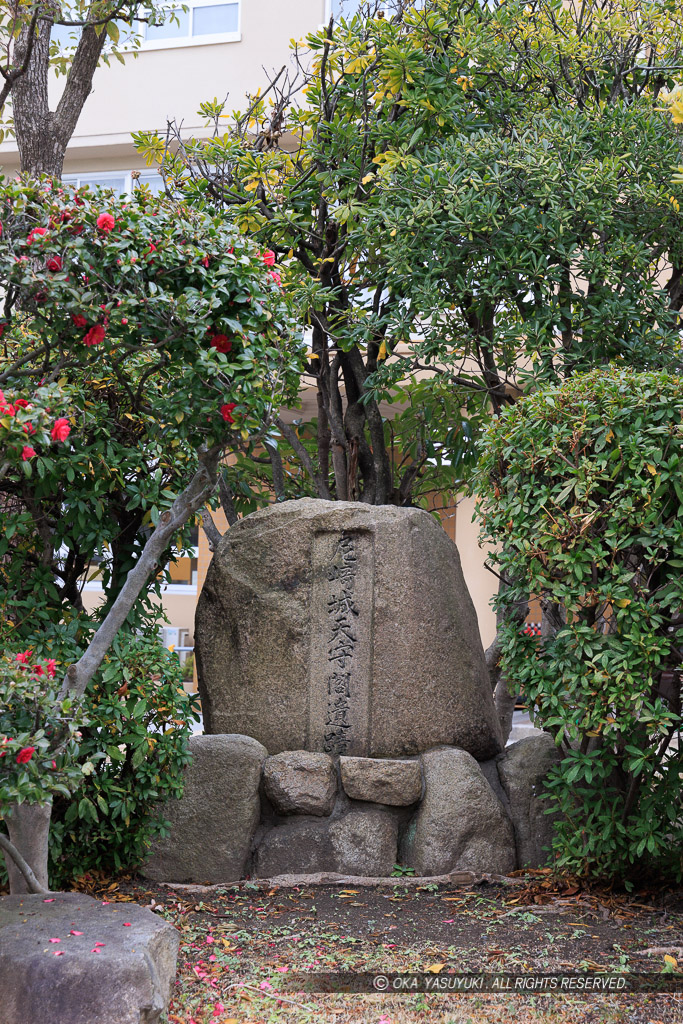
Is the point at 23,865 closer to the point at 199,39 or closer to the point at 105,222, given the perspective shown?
the point at 105,222

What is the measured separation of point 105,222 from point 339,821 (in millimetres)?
3700

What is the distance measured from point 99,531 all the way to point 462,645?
239cm

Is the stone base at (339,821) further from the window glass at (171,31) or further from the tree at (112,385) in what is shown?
the window glass at (171,31)

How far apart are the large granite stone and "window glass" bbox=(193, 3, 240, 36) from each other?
375 inches

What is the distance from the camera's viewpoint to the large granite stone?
5852mm

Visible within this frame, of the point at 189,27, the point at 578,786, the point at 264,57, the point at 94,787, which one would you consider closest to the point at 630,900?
the point at 578,786

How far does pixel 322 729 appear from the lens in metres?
5.88

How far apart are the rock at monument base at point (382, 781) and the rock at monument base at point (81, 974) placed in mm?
2101

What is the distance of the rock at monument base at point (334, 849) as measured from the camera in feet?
18.4

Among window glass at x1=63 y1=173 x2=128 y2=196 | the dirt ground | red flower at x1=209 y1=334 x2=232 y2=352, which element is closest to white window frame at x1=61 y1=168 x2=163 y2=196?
window glass at x1=63 y1=173 x2=128 y2=196

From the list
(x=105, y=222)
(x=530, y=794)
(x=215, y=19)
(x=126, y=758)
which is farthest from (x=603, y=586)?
(x=215, y=19)

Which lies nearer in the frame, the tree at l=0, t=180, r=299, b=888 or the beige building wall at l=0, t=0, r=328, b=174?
the tree at l=0, t=180, r=299, b=888

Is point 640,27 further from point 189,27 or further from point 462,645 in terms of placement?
point 189,27

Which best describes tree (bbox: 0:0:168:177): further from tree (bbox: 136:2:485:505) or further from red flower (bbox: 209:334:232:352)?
red flower (bbox: 209:334:232:352)
